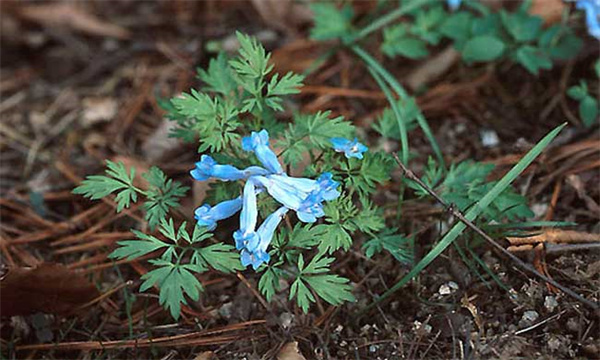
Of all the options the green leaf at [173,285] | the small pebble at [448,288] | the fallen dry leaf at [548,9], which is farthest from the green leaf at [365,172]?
the fallen dry leaf at [548,9]

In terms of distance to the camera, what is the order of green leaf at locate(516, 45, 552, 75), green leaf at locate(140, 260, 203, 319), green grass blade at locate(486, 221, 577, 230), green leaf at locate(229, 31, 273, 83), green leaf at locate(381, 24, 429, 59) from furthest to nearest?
green leaf at locate(381, 24, 429, 59) → green leaf at locate(516, 45, 552, 75) → green grass blade at locate(486, 221, 577, 230) → green leaf at locate(229, 31, 273, 83) → green leaf at locate(140, 260, 203, 319)

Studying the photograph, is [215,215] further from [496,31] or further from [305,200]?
[496,31]

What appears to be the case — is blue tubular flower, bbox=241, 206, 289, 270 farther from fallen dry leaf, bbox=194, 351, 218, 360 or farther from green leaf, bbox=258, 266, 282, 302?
fallen dry leaf, bbox=194, 351, 218, 360

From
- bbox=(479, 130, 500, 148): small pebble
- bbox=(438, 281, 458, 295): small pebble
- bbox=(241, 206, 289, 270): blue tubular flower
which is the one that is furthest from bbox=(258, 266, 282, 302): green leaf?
bbox=(479, 130, 500, 148): small pebble

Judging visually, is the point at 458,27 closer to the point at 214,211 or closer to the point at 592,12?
the point at 592,12

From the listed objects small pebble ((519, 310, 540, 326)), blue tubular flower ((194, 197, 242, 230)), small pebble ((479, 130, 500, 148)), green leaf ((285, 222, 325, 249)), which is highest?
blue tubular flower ((194, 197, 242, 230))

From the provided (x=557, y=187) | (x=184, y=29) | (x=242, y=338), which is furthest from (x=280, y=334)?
(x=184, y=29)

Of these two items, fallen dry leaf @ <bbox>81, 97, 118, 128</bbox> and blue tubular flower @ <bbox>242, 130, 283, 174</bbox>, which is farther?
fallen dry leaf @ <bbox>81, 97, 118, 128</bbox>
